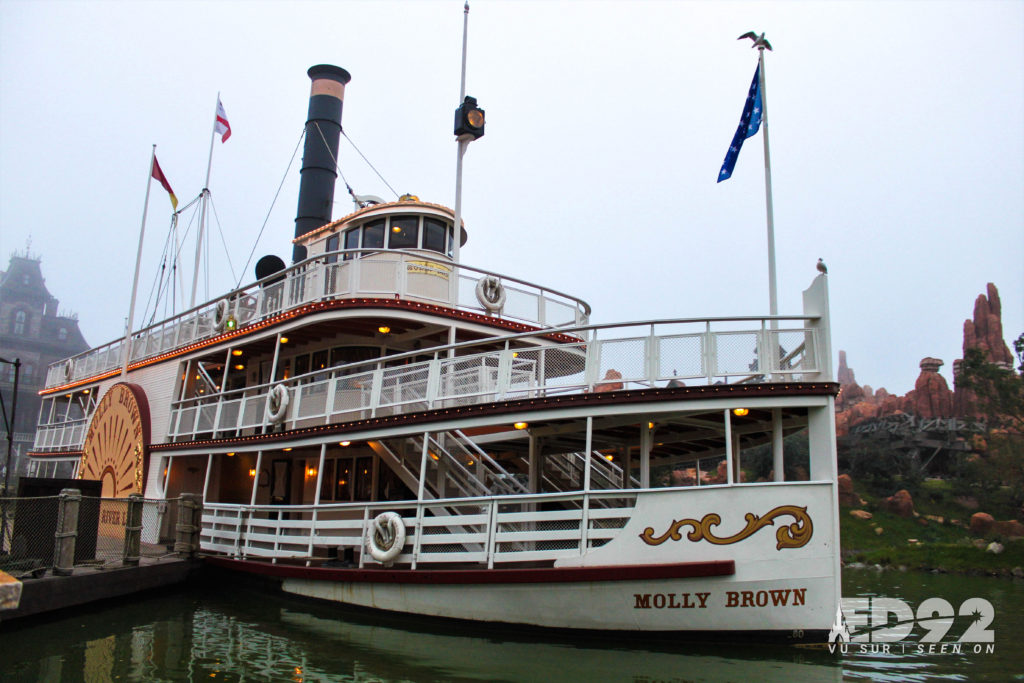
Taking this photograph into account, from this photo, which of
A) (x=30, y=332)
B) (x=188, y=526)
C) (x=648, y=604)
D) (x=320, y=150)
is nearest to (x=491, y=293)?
(x=648, y=604)

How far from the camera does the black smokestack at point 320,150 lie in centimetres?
2025

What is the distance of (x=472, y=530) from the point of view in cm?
1031

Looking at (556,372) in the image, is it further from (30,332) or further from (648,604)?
(30,332)

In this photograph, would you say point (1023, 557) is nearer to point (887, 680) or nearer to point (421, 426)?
point (887, 680)

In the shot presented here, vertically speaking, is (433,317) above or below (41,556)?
above

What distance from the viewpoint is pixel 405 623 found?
9.88 meters

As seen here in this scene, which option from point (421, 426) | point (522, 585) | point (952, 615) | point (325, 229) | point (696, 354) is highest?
point (325, 229)

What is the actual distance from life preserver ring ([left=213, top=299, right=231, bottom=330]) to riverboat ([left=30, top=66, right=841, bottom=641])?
60mm

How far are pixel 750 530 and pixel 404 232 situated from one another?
32.9 ft

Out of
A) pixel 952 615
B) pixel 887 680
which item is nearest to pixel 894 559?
pixel 952 615

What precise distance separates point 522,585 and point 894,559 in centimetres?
2523

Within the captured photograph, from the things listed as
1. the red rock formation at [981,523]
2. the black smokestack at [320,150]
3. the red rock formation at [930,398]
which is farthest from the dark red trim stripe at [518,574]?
the red rock formation at [930,398]

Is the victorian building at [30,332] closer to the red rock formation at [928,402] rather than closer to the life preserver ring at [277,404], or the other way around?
the red rock formation at [928,402]

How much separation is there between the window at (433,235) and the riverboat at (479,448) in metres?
0.04
